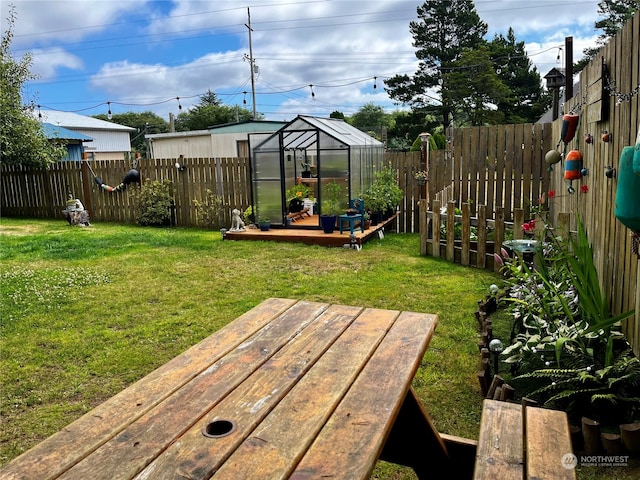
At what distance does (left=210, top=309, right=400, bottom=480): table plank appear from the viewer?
3.47ft

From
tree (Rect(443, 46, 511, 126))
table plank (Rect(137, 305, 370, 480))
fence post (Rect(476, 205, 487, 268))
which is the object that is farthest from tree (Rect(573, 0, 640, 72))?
table plank (Rect(137, 305, 370, 480))

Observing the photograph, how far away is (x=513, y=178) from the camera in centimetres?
711

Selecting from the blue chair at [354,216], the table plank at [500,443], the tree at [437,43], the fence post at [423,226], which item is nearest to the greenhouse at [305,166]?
the blue chair at [354,216]

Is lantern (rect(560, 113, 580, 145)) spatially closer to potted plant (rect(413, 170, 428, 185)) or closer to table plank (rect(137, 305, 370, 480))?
table plank (rect(137, 305, 370, 480))

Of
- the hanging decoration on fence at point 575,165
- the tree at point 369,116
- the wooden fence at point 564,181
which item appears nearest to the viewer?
the wooden fence at point 564,181

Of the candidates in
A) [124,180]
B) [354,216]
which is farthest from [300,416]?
[124,180]

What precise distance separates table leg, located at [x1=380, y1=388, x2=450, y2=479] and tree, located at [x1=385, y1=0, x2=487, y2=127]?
87.4 feet

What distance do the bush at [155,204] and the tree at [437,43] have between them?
66.4 ft

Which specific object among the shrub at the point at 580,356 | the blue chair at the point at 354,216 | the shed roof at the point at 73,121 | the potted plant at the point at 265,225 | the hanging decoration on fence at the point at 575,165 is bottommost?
the shrub at the point at 580,356

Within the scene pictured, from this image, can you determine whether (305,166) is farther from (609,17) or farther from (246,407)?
(609,17)

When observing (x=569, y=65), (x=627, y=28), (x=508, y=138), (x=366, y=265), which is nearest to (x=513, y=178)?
(x=508, y=138)

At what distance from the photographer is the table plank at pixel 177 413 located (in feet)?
3.51

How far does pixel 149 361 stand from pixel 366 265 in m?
3.38

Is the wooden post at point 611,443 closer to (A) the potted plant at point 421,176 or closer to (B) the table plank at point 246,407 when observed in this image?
(B) the table plank at point 246,407
